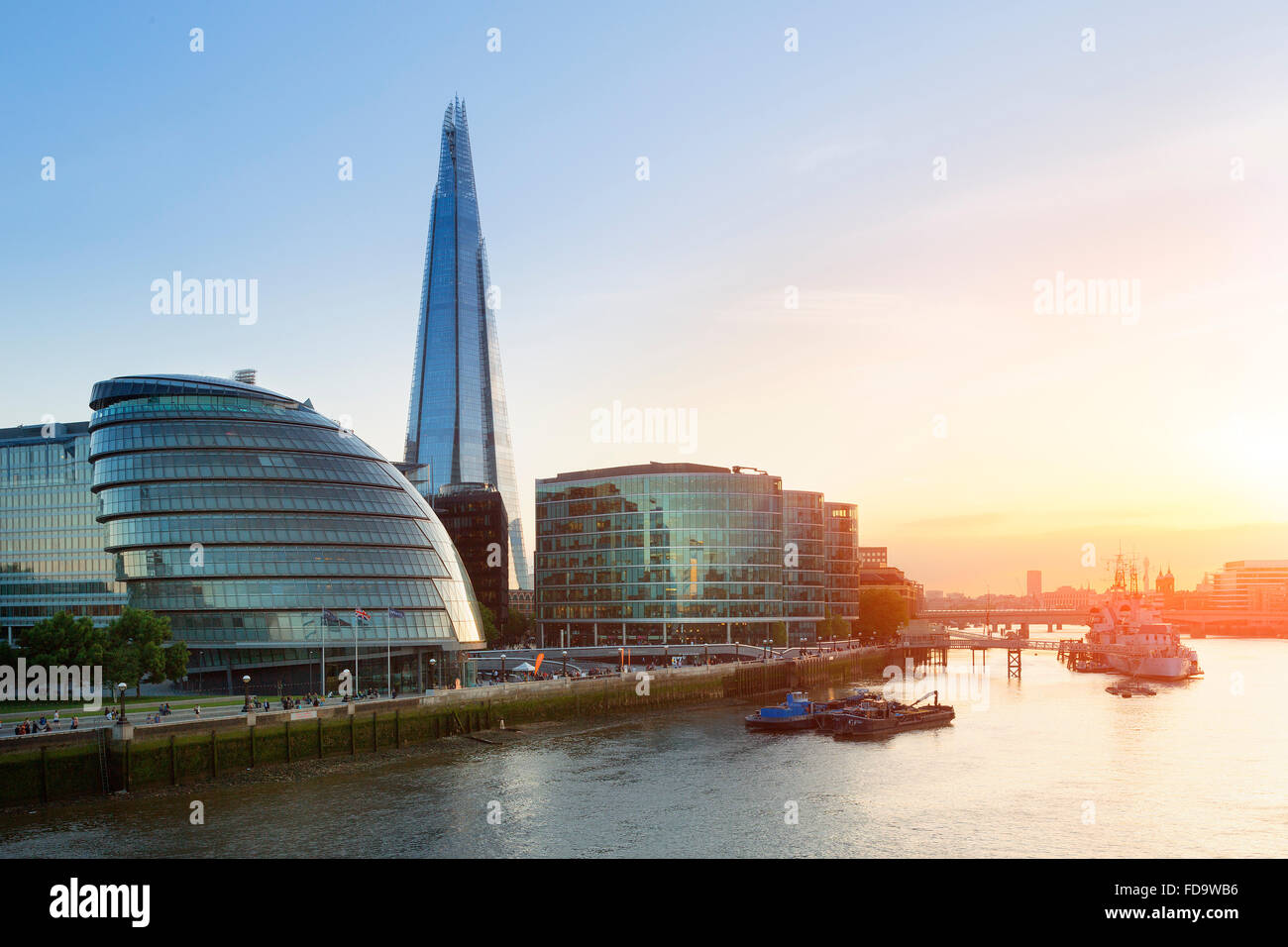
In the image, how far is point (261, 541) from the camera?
95750mm

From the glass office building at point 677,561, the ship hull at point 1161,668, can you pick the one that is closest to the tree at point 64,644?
the glass office building at point 677,561

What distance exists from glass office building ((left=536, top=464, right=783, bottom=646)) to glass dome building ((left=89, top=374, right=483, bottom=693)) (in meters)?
74.1

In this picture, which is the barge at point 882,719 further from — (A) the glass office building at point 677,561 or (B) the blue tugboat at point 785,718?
(A) the glass office building at point 677,561

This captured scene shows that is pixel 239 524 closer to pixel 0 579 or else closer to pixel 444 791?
pixel 0 579

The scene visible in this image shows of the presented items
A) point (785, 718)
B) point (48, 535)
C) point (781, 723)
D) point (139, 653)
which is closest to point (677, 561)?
point (785, 718)

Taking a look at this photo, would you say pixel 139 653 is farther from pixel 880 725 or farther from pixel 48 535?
pixel 880 725

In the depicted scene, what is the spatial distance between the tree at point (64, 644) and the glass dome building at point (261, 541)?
20755mm

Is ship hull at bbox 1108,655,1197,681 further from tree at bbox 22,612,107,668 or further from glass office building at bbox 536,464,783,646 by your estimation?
tree at bbox 22,612,107,668

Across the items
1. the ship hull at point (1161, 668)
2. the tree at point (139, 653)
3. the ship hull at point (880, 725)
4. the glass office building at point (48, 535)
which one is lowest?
the ship hull at point (1161, 668)

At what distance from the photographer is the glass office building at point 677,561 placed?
17625 cm

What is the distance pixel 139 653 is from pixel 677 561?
4347 inches
